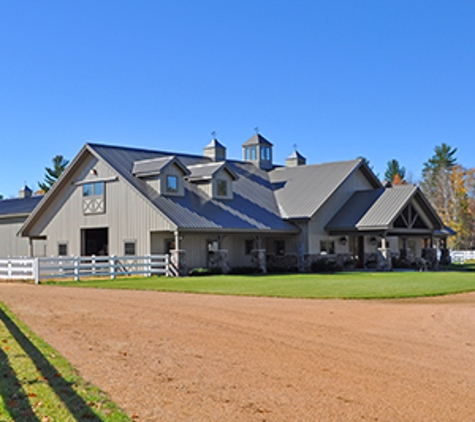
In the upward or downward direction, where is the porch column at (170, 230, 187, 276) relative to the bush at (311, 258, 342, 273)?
upward

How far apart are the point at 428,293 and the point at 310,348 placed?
10.9 m

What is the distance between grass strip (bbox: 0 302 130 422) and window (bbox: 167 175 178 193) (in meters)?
24.0

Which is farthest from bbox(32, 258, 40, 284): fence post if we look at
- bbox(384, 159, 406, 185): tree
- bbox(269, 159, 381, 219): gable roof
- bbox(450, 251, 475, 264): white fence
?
bbox(384, 159, 406, 185): tree

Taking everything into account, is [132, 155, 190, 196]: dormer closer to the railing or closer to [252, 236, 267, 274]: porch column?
[252, 236, 267, 274]: porch column

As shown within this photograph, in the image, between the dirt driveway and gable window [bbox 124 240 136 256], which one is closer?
the dirt driveway

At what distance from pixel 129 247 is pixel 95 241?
204 inches

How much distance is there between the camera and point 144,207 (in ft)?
108

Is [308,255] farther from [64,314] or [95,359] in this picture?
[95,359]

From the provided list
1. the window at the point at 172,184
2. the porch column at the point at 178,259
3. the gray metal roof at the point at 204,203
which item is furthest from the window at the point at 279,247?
the porch column at the point at 178,259

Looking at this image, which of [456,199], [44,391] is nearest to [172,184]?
[44,391]

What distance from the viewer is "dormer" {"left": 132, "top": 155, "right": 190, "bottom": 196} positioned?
1323 inches

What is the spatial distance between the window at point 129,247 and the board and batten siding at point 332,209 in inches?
384

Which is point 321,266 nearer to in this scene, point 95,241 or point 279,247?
point 279,247

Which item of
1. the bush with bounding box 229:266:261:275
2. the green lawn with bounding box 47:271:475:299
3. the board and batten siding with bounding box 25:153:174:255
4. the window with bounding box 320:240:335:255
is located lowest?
the green lawn with bounding box 47:271:475:299
